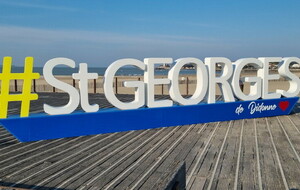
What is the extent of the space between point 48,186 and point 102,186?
96 centimetres

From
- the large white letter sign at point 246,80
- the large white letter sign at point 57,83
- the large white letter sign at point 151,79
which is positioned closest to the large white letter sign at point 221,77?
the large white letter sign at point 246,80

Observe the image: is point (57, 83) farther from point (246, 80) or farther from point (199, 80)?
point (246, 80)

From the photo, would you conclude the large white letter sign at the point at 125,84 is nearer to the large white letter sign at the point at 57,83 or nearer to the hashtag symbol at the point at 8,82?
the large white letter sign at the point at 57,83

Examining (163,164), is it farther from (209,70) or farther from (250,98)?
(250,98)

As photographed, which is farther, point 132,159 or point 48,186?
point 132,159

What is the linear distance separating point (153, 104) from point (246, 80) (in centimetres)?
387

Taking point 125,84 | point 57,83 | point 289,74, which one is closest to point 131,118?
point 125,84

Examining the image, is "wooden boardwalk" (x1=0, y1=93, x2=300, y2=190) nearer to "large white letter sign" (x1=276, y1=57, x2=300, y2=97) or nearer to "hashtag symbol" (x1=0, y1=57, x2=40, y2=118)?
"hashtag symbol" (x1=0, y1=57, x2=40, y2=118)

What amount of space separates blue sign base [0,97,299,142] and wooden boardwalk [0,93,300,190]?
275 mm

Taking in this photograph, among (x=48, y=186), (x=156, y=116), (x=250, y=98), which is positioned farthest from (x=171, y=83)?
(x=48, y=186)

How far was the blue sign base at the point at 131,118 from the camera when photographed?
7.90m

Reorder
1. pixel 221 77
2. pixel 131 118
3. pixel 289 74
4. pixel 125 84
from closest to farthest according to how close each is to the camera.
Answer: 1. pixel 125 84
2. pixel 131 118
3. pixel 221 77
4. pixel 289 74

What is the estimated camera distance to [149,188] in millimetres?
4918

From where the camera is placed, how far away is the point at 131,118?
910 centimetres
